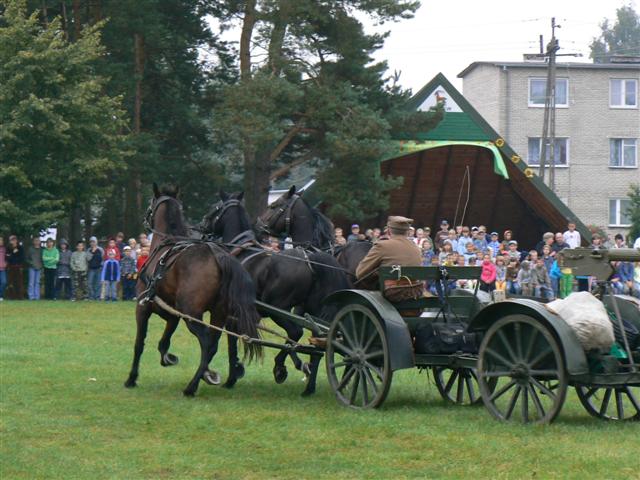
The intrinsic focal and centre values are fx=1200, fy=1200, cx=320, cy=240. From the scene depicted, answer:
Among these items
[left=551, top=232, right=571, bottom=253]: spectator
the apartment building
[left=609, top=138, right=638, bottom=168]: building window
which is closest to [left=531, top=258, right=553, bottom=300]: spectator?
[left=551, top=232, right=571, bottom=253]: spectator

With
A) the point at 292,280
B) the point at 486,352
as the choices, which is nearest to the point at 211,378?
the point at 292,280

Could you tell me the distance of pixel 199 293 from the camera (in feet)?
43.8

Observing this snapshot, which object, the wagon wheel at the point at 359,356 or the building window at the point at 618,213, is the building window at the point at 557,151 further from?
the wagon wheel at the point at 359,356

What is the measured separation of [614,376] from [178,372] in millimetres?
6919

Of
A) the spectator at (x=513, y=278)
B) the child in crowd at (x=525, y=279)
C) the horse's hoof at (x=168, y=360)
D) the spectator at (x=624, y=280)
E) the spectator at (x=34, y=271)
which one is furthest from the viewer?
the spectator at (x=34, y=271)

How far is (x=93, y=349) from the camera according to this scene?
60.5 ft

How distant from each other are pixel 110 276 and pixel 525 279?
1058 centimetres

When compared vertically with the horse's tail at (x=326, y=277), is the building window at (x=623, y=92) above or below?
above

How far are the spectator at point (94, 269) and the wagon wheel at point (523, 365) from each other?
21020 millimetres

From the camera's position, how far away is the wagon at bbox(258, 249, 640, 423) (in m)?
10.2

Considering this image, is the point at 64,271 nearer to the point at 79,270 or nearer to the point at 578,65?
the point at 79,270

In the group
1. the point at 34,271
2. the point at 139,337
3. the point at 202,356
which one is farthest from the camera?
the point at 34,271

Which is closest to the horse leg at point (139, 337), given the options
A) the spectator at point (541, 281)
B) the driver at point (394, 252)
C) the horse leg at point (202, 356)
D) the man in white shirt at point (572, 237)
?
the horse leg at point (202, 356)

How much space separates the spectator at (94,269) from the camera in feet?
101
